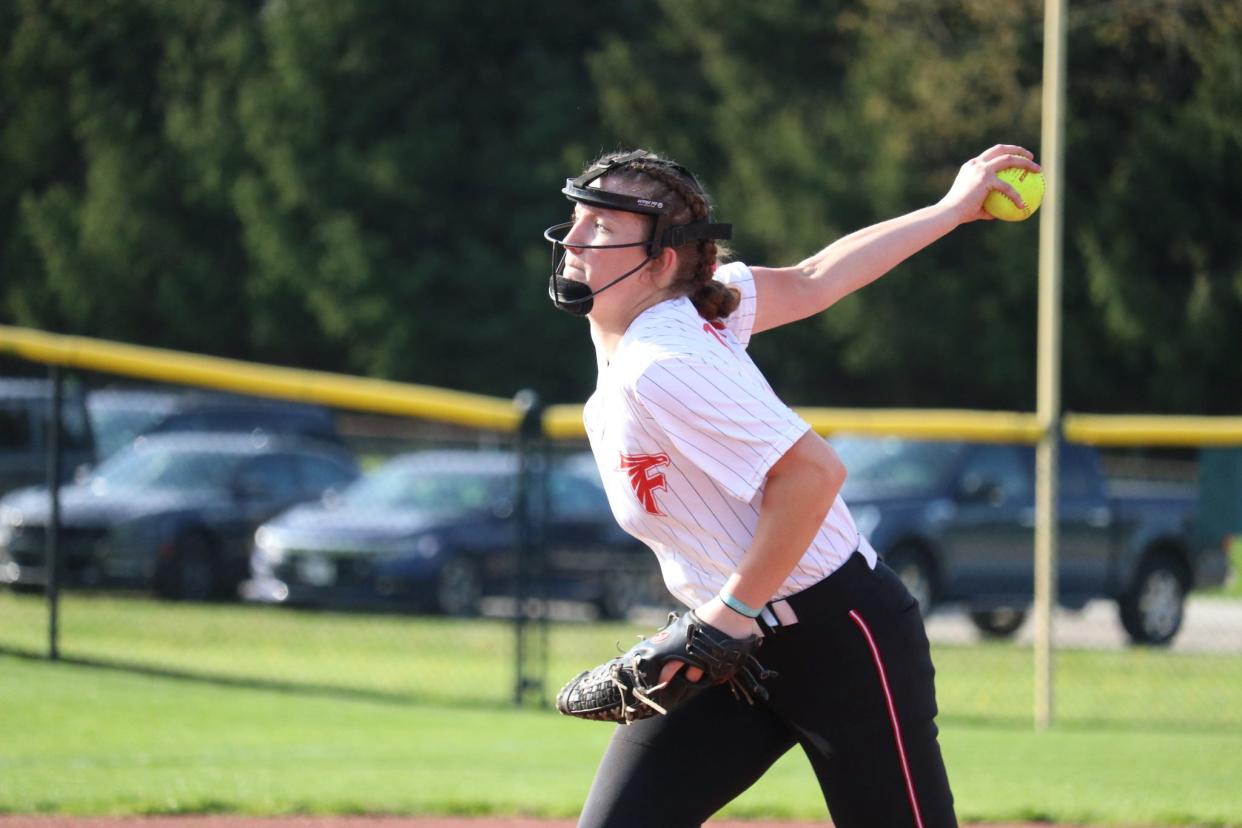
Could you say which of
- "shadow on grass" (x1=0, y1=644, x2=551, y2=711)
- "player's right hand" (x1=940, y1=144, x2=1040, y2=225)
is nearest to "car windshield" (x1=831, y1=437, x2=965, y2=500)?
"shadow on grass" (x1=0, y1=644, x2=551, y2=711)

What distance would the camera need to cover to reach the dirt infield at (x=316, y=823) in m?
6.61

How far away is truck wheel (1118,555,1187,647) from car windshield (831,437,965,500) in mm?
1899

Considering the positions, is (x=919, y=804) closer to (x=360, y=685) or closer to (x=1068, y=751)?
(x=1068, y=751)

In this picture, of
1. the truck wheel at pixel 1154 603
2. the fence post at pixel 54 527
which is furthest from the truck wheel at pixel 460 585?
the truck wheel at pixel 1154 603

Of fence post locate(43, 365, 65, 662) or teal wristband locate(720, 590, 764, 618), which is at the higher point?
teal wristband locate(720, 590, 764, 618)

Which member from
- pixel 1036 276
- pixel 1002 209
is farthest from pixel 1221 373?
pixel 1002 209

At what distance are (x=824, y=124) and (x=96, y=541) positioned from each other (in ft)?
85.5

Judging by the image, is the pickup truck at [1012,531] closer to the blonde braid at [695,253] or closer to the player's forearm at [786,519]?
the blonde braid at [695,253]

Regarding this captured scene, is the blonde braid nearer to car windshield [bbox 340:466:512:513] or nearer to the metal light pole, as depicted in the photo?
the metal light pole

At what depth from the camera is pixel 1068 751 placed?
9.01m

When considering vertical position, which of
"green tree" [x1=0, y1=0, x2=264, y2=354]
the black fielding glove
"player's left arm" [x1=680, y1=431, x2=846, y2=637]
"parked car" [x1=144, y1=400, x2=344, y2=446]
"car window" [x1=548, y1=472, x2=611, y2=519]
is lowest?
"car window" [x1=548, y1=472, x2=611, y2=519]

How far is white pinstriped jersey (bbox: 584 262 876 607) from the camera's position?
130 inches

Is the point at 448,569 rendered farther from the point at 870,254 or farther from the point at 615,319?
the point at 615,319

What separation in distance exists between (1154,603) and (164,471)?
28.7 feet
